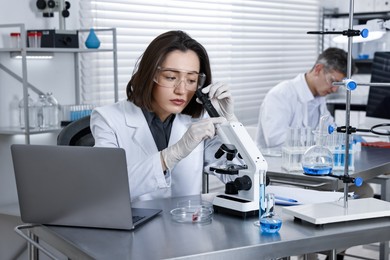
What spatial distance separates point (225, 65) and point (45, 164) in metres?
3.24

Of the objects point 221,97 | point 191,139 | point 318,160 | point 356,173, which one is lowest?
point 356,173

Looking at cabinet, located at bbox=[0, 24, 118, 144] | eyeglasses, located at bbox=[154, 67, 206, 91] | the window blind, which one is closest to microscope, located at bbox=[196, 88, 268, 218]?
eyeglasses, located at bbox=[154, 67, 206, 91]

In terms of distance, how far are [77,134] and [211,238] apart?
92cm

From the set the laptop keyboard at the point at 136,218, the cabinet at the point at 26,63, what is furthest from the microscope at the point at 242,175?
the cabinet at the point at 26,63

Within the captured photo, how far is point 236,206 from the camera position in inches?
65.4

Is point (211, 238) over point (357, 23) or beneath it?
beneath

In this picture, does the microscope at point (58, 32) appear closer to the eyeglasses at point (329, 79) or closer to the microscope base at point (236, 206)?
the eyeglasses at point (329, 79)

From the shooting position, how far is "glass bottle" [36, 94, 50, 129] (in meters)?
3.37

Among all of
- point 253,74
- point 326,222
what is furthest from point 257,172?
point 253,74

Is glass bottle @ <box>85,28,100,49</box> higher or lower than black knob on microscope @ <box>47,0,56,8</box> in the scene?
lower

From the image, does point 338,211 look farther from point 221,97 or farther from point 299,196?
point 221,97

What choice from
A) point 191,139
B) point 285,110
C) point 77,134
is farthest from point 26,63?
point 191,139

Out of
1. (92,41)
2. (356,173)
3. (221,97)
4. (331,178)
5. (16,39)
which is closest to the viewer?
(221,97)

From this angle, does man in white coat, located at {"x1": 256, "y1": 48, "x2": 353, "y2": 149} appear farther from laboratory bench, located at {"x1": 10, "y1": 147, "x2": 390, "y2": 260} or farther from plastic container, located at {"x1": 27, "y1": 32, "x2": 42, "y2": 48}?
laboratory bench, located at {"x1": 10, "y1": 147, "x2": 390, "y2": 260}
